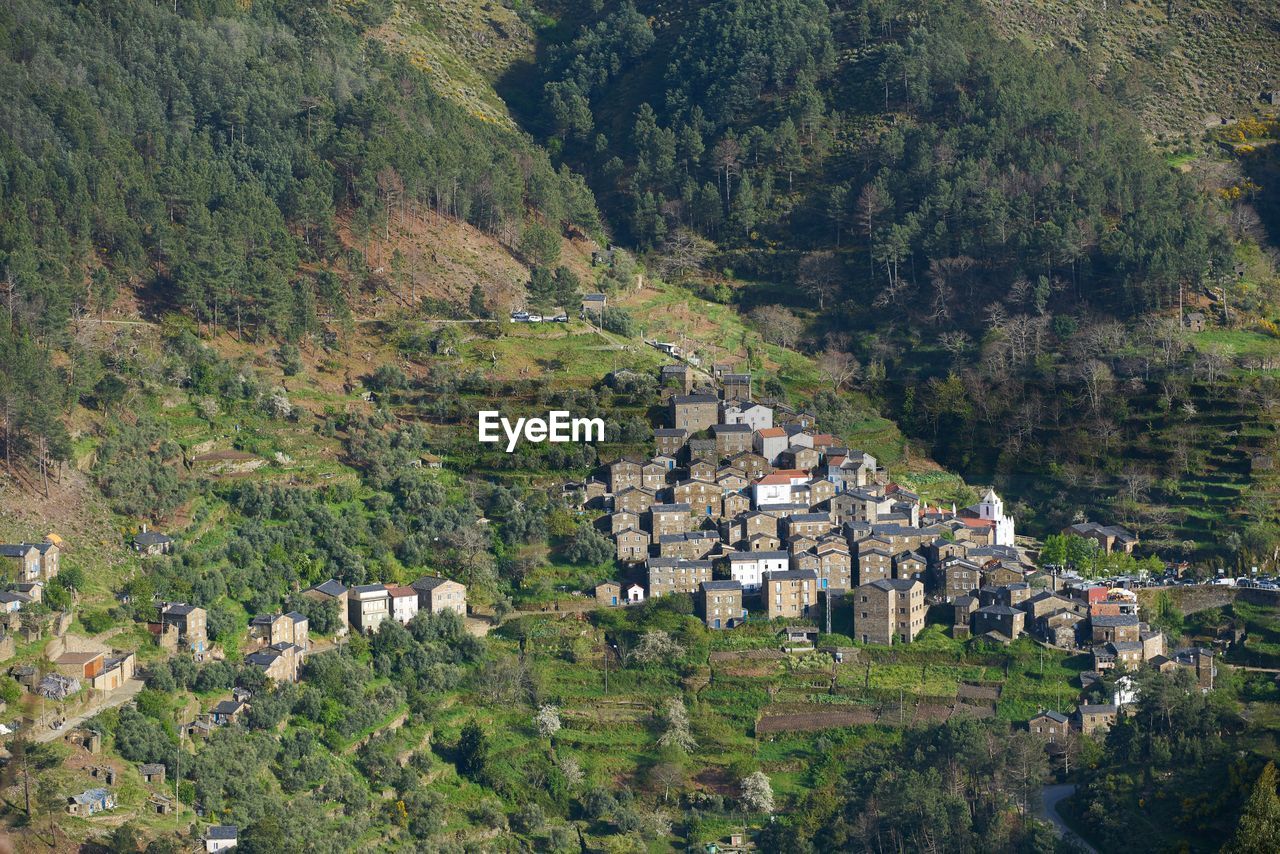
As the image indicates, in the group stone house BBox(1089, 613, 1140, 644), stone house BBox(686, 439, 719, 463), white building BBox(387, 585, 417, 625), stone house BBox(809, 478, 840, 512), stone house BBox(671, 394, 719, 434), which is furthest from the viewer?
stone house BBox(671, 394, 719, 434)

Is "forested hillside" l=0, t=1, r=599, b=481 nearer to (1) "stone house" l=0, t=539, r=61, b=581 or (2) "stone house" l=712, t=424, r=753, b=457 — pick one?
(1) "stone house" l=0, t=539, r=61, b=581

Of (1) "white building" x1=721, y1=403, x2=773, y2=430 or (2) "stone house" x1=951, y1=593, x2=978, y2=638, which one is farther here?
(1) "white building" x1=721, y1=403, x2=773, y2=430

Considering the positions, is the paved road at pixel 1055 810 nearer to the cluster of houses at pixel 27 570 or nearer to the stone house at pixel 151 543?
the stone house at pixel 151 543

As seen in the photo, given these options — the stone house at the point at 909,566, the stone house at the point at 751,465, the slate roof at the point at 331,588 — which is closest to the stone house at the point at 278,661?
the slate roof at the point at 331,588

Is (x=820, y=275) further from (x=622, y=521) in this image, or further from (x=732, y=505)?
(x=622, y=521)

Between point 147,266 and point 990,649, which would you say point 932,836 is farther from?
point 147,266

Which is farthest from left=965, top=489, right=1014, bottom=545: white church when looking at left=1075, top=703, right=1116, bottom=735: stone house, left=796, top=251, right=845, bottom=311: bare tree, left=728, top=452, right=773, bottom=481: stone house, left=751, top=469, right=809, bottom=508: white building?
left=796, top=251, right=845, bottom=311: bare tree

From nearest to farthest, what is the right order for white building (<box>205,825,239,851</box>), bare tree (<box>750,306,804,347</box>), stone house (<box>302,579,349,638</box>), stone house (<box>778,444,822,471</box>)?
white building (<box>205,825,239,851</box>) < stone house (<box>302,579,349,638</box>) < stone house (<box>778,444,822,471</box>) < bare tree (<box>750,306,804,347</box>)
